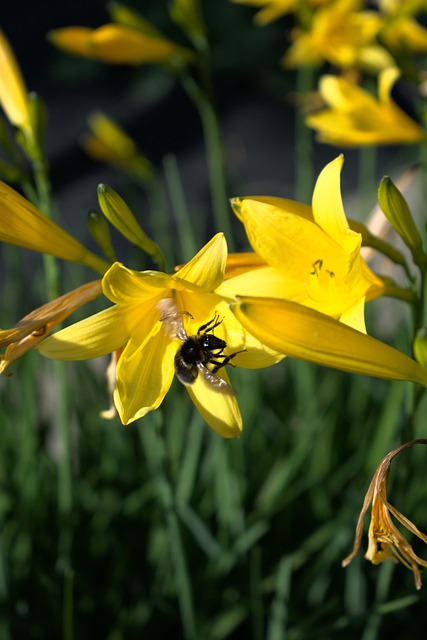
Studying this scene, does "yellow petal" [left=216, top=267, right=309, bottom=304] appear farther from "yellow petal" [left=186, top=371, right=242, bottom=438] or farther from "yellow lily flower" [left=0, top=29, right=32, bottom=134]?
"yellow lily flower" [left=0, top=29, right=32, bottom=134]

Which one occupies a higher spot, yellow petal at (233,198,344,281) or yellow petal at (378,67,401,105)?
yellow petal at (378,67,401,105)

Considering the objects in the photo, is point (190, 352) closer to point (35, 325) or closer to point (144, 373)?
point (144, 373)

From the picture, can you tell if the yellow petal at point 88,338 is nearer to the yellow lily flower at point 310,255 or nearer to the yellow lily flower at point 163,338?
the yellow lily flower at point 163,338

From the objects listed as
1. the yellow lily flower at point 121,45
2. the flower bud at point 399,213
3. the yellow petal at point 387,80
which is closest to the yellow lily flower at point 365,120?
the yellow petal at point 387,80

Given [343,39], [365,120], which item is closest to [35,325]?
[365,120]

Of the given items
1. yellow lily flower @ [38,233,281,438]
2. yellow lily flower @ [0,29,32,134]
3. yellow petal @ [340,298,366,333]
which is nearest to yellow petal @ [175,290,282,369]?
yellow lily flower @ [38,233,281,438]

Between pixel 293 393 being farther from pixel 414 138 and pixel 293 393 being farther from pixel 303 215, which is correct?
pixel 303 215
